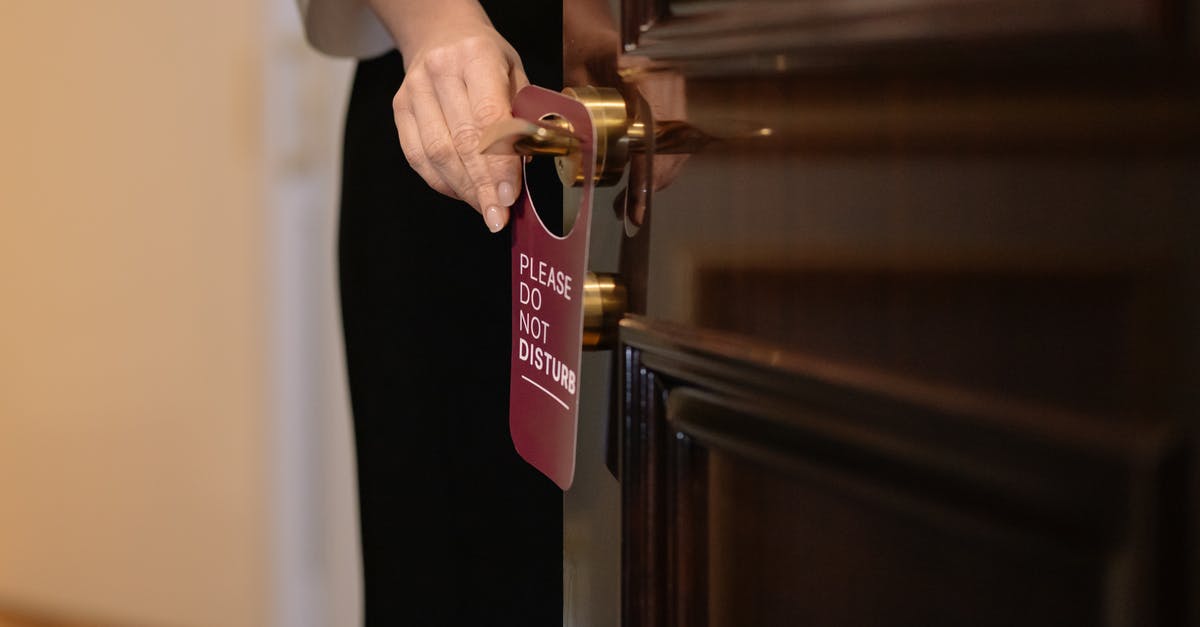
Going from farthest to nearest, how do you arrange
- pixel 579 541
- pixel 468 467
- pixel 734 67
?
pixel 468 467 → pixel 579 541 → pixel 734 67

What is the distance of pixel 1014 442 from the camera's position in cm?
30

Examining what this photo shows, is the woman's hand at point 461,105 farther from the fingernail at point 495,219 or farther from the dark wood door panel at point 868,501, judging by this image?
the dark wood door panel at point 868,501

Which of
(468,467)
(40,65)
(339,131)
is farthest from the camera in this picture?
(40,65)

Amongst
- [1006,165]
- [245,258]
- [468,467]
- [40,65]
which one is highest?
[40,65]

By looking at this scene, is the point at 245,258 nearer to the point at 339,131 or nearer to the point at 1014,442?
the point at 339,131

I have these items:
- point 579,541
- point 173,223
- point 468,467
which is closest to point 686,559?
point 579,541

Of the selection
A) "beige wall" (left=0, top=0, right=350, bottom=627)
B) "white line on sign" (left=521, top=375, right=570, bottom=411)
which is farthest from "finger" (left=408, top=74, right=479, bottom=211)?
"beige wall" (left=0, top=0, right=350, bottom=627)

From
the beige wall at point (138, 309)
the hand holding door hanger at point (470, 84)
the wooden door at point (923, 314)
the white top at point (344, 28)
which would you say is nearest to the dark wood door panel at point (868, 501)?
the wooden door at point (923, 314)

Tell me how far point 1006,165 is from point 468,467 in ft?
2.05

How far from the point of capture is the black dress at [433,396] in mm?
838

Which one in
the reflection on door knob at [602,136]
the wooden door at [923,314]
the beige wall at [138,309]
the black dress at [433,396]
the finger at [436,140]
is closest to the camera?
the wooden door at [923,314]

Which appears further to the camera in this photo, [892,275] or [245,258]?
[245,258]

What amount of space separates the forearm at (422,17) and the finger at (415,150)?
0.05m

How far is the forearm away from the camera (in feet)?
2.14
